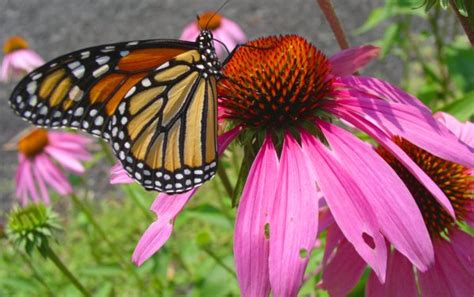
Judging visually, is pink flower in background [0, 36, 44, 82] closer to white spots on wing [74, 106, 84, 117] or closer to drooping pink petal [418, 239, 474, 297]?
white spots on wing [74, 106, 84, 117]

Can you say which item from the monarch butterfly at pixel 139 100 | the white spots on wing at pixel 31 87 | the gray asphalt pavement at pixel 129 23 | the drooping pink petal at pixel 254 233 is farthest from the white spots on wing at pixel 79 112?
the gray asphalt pavement at pixel 129 23

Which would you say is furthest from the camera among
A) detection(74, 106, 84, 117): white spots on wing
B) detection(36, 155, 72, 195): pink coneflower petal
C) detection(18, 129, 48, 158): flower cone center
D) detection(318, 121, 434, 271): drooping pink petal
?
detection(18, 129, 48, 158): flower cone center

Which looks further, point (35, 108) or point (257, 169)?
point (35, 108)

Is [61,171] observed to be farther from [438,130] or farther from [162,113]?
[438,130]

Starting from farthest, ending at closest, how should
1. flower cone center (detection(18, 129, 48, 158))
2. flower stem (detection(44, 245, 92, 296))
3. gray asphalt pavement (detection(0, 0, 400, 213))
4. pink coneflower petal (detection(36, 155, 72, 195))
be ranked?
1. gray asphalt pavement (detection(0, 0, 400, 213))
2. flower cone center (detection(18, 129, 48, 158))
3. pink coneflower petal (detection(36, 155, 72, 195))
4. flower stem (detection(44, 245, 92, 296))

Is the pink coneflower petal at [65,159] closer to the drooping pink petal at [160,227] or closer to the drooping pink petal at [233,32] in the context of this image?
the drooping pink petal at [233,32]

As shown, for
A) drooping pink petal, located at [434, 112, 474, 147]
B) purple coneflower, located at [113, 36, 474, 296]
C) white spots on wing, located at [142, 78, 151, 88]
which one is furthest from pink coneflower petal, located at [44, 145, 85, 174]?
drooping pink petal, located at [434, 112, 474, 147]

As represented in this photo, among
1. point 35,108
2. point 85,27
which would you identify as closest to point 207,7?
point 85,27
